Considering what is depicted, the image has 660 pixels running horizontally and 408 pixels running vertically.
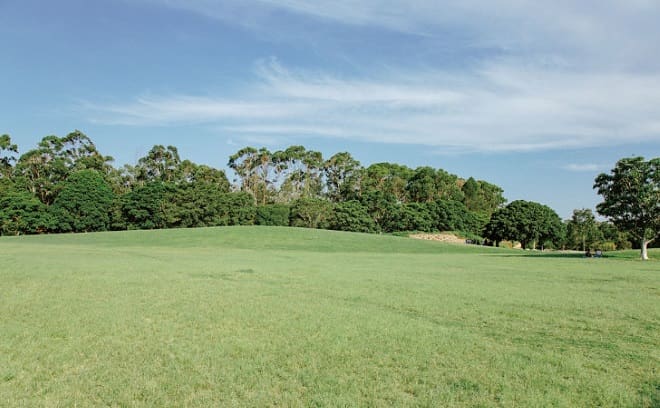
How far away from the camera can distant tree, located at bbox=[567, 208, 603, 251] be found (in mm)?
91438

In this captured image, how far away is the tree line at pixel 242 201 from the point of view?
75312 millimetres

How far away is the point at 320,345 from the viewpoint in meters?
7.82

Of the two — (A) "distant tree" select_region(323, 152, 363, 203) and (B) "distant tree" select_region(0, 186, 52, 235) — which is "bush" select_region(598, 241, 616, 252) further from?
(B) "distant tree" select_region(0, 186, 52, 235)

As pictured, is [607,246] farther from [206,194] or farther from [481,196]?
[206,194]

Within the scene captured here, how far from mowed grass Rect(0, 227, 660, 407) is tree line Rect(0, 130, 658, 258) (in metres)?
65.2

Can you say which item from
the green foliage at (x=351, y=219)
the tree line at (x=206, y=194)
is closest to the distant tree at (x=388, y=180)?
the tree line at (x=206, y=194)

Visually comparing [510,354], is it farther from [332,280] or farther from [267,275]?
[267,275]

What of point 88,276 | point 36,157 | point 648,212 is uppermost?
point 36,157

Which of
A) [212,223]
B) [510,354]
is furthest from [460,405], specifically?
[212,223]

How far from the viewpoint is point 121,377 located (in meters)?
6.21

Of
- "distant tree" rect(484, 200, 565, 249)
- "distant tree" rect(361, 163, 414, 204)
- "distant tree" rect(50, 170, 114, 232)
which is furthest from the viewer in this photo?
"distant tree" rect(361, 163, 414, 204)

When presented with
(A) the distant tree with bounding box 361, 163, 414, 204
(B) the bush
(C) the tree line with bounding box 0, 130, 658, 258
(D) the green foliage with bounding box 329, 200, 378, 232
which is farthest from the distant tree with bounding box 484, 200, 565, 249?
(A) the distant tree with bounding box 361, 163, 414, 204

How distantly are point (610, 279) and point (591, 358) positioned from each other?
1572 cm

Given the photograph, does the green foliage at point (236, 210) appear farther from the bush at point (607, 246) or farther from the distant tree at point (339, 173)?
the bush at point (607, 246)
